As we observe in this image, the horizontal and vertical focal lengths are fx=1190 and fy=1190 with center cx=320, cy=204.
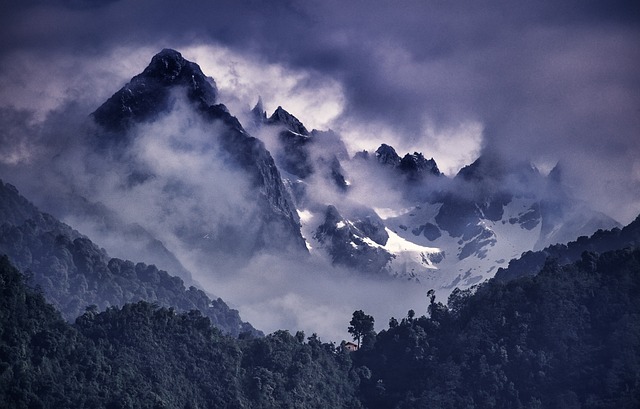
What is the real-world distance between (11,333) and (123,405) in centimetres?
2185

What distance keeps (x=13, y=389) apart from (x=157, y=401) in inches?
978

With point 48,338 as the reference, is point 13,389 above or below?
below

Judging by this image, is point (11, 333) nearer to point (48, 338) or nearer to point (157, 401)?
point (48, 338)

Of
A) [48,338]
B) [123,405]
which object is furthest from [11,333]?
[123,405]

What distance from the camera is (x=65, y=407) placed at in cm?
19225

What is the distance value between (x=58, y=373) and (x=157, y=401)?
17026mm

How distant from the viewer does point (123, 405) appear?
196 meters

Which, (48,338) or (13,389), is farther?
(48,338)

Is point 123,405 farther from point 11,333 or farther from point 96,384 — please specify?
point 11,333

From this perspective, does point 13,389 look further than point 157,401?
A: No

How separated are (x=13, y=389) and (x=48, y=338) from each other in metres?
14.7

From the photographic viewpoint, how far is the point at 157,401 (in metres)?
200

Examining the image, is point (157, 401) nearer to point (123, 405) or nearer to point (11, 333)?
point (123, 405)

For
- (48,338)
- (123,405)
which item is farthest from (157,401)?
(48,338)
